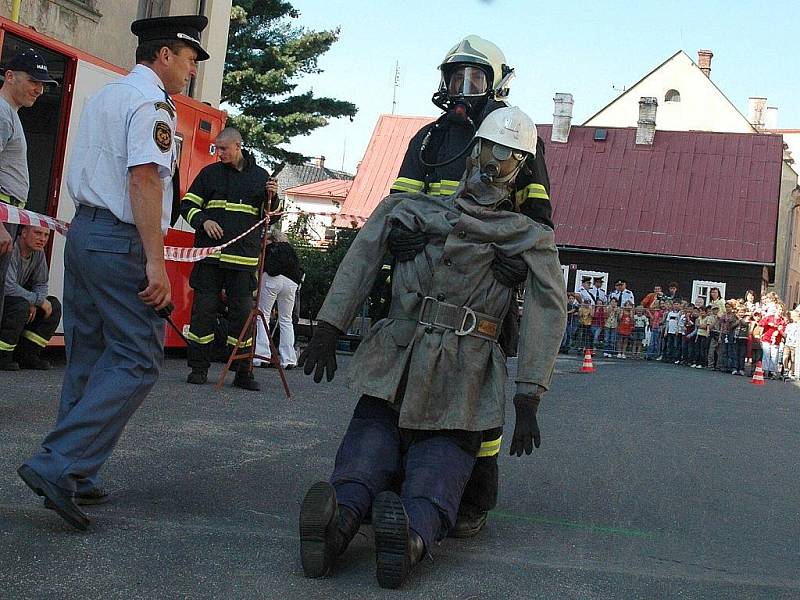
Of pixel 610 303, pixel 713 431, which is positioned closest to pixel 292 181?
pixel 610 303

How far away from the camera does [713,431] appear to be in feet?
34.9

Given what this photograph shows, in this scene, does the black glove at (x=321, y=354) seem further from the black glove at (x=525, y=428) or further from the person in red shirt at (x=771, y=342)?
the person in red shirt at (x=771, y=342)

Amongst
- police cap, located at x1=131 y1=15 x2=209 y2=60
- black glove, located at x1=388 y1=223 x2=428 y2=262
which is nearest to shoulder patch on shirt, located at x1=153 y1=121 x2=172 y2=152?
police cap, located at x1=131 y1=15 x2=209 y2=60

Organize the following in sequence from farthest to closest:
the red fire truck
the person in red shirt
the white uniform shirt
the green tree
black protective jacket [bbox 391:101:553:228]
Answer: the green tree
the person in red shirt
the red fire truck
black protective jacket [bbox 391:101:553:228]
the white uniform shirt

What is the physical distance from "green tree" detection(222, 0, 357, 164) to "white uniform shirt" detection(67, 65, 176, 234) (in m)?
33.3

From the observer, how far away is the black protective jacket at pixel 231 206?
32.7 feet

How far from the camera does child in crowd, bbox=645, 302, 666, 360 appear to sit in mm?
27891

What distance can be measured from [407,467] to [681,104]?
57752 mm

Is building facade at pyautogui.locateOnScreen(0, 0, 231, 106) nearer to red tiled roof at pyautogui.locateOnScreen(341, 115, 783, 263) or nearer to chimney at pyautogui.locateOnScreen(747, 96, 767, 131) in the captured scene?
red tiled roof at pyautogui.locateOnScreen(341, 115, 783, 263)

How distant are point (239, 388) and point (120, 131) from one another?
220 inches

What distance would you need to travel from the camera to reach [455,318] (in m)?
4.79

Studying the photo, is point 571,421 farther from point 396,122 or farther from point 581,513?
point 396,122

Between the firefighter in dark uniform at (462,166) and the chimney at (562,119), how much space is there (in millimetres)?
43562

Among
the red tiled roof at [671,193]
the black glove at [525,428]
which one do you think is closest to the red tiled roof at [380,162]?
the red tiled roof at [671,193]
